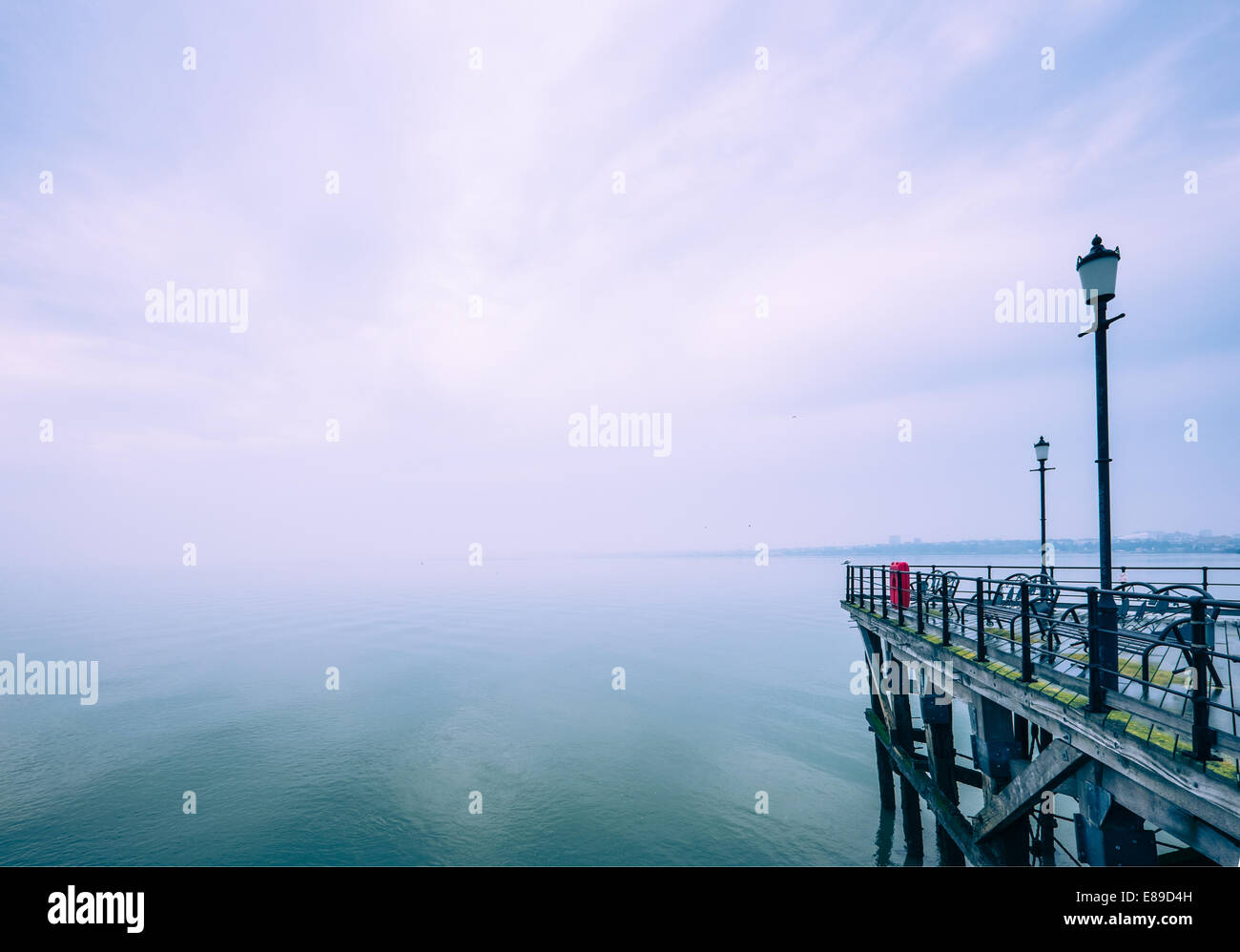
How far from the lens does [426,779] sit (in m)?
20.6

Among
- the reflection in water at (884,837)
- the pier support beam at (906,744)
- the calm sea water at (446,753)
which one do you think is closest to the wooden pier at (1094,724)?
the pier support beam at (906,744)

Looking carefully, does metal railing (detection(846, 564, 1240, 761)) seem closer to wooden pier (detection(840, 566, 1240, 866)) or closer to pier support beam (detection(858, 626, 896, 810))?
wooden pier (detection(840, 566, 1240, 866))

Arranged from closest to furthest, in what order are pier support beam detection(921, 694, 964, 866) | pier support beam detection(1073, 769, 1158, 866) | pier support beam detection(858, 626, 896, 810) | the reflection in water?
pier support beam detection(1073, 769, 1158, 866)
pier support beam detection(921, 694, 964, 866)
the reflection in water
pier support beam detection(858, 626, 896, 810)

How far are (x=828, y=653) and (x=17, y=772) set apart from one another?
46651mm

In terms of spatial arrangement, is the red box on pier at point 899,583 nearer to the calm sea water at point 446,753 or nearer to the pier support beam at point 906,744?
the pier support beam at point 906,744

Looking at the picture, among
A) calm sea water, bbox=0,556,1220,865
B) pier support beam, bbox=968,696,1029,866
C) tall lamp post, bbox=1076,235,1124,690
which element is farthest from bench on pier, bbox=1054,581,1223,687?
calm sea water, bbox=0,556,1220,865

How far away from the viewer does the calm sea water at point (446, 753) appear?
1611 cm

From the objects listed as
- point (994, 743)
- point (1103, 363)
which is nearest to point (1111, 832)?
point (994, 743)

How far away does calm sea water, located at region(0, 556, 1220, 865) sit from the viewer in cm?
1611

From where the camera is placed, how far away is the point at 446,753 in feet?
77.0

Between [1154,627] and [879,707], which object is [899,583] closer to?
[1154,627]

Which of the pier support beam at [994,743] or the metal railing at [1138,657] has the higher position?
the metal railing at [1138,657]
